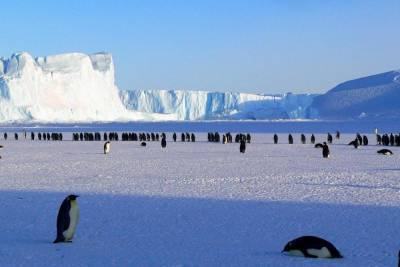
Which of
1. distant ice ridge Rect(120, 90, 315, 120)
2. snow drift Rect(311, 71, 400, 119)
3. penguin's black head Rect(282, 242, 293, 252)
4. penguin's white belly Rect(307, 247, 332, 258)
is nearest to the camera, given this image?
penguin's white belly Rect(307, 247, 332, 258)

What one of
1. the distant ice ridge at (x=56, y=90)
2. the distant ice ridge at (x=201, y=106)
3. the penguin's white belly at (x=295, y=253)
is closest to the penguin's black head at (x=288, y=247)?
the penguin's white belly at (x=295, y=253)

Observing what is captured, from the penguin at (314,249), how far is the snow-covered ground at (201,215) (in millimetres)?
82

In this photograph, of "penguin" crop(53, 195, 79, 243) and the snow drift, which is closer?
"penguin" crop(53, 195, 79, 243)

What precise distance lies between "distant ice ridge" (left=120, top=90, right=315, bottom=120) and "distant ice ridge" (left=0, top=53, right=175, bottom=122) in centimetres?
3710

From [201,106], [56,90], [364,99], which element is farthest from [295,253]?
[201,106]

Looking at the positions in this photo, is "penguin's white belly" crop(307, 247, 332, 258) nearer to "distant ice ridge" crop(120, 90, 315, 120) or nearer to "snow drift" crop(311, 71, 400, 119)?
"snow drift" crop(311, 71, 400, 119)

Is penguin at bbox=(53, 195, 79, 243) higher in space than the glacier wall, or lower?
lower

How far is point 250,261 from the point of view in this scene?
215 inches

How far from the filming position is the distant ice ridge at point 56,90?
3708 inches

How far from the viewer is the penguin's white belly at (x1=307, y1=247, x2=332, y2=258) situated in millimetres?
5551

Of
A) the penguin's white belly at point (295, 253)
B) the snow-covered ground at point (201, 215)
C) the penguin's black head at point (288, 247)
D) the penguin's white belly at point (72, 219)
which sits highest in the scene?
the penguin's white belly at point (72, 219)

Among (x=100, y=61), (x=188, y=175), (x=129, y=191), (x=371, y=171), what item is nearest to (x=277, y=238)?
(x=129, y=191)

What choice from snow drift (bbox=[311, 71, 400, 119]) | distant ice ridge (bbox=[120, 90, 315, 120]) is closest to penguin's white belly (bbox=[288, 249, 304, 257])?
snow drift (bbox=[311, 71, 400, 119])

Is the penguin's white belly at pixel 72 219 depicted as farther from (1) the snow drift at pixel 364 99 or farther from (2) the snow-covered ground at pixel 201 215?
(1) the snow drift at pixel 364 99
